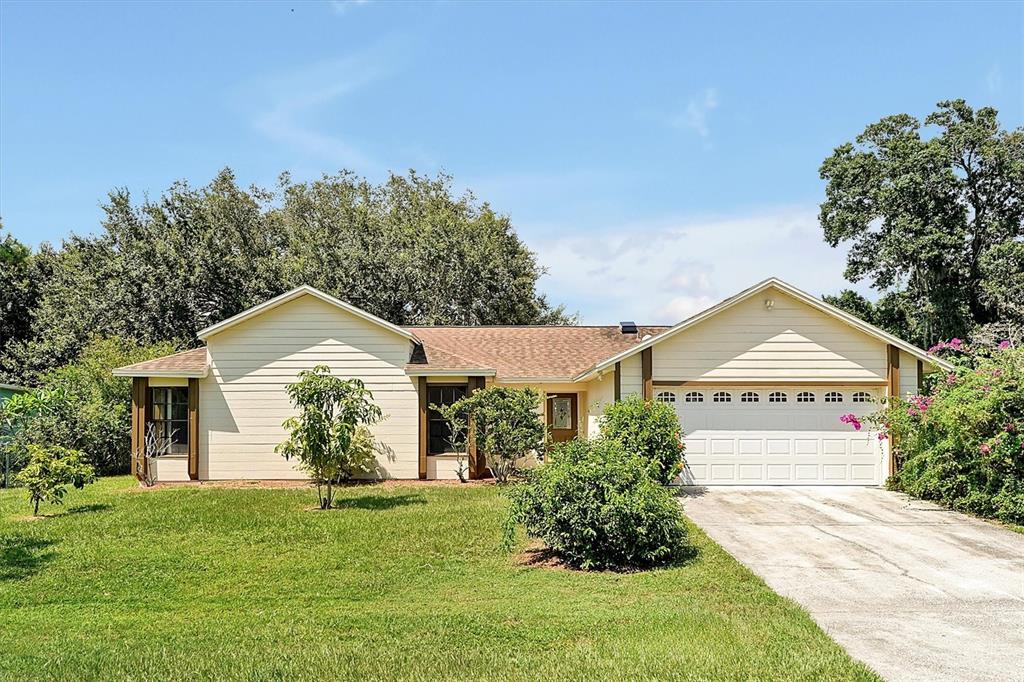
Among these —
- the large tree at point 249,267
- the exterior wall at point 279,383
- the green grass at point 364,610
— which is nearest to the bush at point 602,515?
the green grass at point 364,610

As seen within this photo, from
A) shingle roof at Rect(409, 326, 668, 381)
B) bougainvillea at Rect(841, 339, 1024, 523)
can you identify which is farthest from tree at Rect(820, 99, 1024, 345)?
bougainvillea at Rect(841, 339, 1024, 523)

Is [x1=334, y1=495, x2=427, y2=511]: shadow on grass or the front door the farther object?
the front door

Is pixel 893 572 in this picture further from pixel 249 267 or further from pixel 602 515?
pixel 249 267

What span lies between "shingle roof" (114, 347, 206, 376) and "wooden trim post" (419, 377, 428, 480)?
16.8 ft

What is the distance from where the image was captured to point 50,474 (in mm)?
12727

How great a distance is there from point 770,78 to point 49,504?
53.3ft

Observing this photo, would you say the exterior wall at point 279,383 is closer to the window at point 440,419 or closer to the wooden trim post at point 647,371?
the window at point 440,419

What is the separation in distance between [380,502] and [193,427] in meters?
6.19

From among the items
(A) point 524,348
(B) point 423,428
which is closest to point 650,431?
(B) point 423,428

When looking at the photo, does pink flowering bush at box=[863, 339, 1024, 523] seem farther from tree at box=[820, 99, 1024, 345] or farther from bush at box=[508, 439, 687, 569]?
tree at box=[820, 99, 1024, 345]

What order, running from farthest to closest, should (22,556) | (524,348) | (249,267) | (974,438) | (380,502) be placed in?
(249,267) < (524,348) < (380,502) < (974,438) < (22,556)

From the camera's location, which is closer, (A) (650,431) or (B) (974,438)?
(B) (974,438)

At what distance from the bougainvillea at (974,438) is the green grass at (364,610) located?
554cm

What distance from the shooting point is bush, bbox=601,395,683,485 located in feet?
47.3
